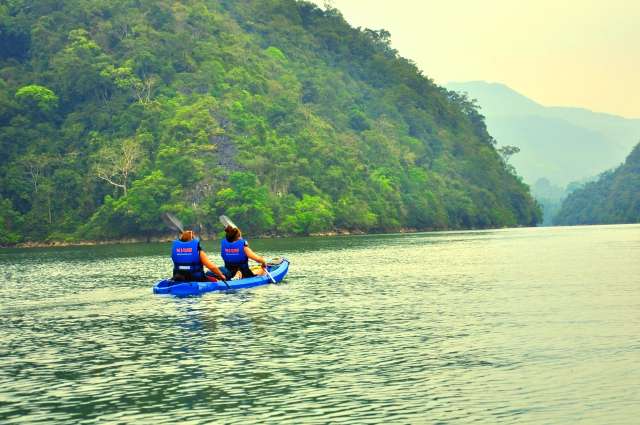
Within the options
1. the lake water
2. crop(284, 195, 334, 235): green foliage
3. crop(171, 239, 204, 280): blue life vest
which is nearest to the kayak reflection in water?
the lake water

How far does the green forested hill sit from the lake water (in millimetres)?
86243

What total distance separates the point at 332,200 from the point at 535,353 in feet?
417

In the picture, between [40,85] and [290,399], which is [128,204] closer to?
[40,85]

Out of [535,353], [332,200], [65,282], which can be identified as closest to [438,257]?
[65,282]

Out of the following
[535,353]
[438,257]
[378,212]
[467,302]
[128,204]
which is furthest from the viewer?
[378,212]

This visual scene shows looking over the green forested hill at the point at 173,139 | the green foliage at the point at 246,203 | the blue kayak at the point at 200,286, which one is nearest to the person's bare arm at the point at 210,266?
the blue kayak at the point at 200,286

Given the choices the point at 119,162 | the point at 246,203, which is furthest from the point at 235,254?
the point at 119,162

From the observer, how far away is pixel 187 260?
39719 mm

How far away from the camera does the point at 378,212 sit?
513ft

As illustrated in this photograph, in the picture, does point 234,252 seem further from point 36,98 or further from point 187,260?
point 36,98

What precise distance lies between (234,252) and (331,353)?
64.8ft

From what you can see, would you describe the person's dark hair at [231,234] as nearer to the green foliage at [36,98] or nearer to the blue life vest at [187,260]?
the blue life vest at [187,260]

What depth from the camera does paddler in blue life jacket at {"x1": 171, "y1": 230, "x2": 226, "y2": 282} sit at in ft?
128

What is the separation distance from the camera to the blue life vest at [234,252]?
41.5 meters
